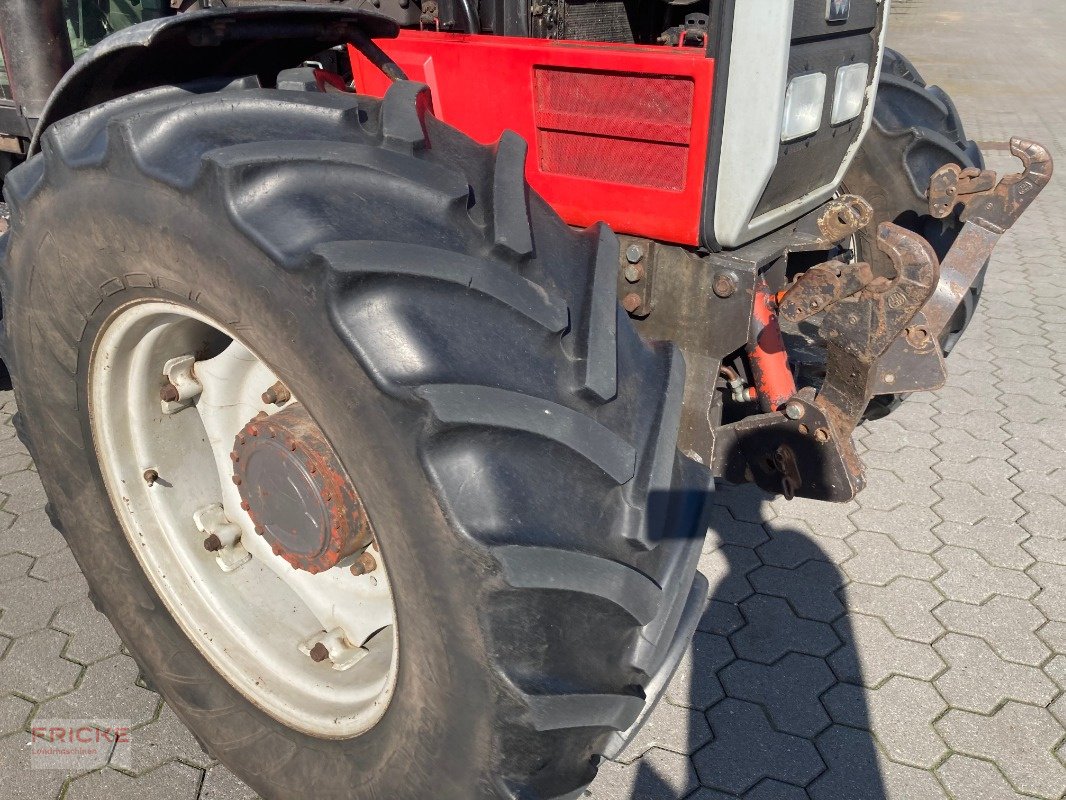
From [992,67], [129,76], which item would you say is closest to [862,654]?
[129,76]

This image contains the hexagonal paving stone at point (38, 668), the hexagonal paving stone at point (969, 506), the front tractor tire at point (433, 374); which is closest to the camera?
the front tractor tire at point (433, 374)

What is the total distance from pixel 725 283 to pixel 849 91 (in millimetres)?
579

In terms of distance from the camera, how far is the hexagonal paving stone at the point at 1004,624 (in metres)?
2.20

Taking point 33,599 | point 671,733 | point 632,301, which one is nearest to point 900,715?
point 671,733

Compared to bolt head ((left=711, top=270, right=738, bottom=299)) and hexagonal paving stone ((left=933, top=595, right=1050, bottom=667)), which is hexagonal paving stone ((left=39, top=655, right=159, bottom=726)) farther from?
hexagonal paving stone ((left=933, top=595, right=1050, bottom=667))

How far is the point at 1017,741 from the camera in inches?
76.7

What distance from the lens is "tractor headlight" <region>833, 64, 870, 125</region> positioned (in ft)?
6.21

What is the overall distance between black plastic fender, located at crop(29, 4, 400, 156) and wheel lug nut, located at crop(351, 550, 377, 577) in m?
0.90

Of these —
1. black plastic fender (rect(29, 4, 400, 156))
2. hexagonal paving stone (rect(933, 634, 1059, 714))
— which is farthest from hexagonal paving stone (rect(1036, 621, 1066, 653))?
black plastic fender (rect(29, 4, 400, 156))

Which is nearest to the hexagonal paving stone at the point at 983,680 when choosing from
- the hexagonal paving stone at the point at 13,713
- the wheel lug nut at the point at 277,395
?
the wheel lug nut at the point at 277,395

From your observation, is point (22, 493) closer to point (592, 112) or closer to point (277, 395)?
point (277, 395)

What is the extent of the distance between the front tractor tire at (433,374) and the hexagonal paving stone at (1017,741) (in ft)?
3.24

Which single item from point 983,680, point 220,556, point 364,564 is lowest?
point 983,680

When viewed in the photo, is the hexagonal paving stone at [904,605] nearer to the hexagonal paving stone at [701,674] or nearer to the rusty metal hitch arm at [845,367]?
the hexagonal paving stone at [701,674]
